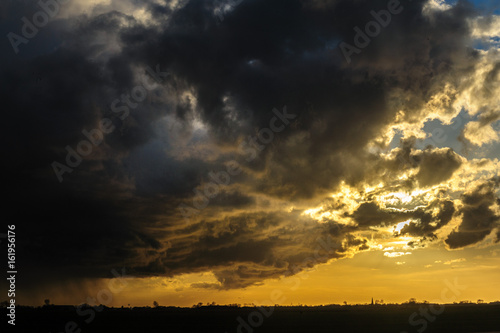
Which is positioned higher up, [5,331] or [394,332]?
[5,331]

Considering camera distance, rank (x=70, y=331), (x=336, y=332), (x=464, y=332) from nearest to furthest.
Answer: (x=464, y=332) → (x=336, y=332) → (x=70, y=331)

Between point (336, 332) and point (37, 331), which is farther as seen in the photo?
point (37, 331)

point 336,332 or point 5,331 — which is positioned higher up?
point 5,331

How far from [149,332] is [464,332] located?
75.8 meters

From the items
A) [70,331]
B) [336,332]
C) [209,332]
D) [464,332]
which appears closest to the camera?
[464,332]

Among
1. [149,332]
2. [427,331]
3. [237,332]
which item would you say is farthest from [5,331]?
[427,331]

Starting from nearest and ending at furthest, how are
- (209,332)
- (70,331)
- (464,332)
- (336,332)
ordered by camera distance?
(464,332) < (336,332) < (209,332) < (70,331)

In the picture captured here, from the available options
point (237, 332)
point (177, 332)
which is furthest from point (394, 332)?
point (177, 332)

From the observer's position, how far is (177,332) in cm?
11212

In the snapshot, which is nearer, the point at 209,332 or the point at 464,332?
the point at 464,332

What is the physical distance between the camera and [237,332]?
10375 centimetres

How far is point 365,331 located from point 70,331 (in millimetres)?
79591

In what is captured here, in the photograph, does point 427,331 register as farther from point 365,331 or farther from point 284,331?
point 284,331

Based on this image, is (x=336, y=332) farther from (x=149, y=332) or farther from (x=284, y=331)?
(x=149, y=332)
